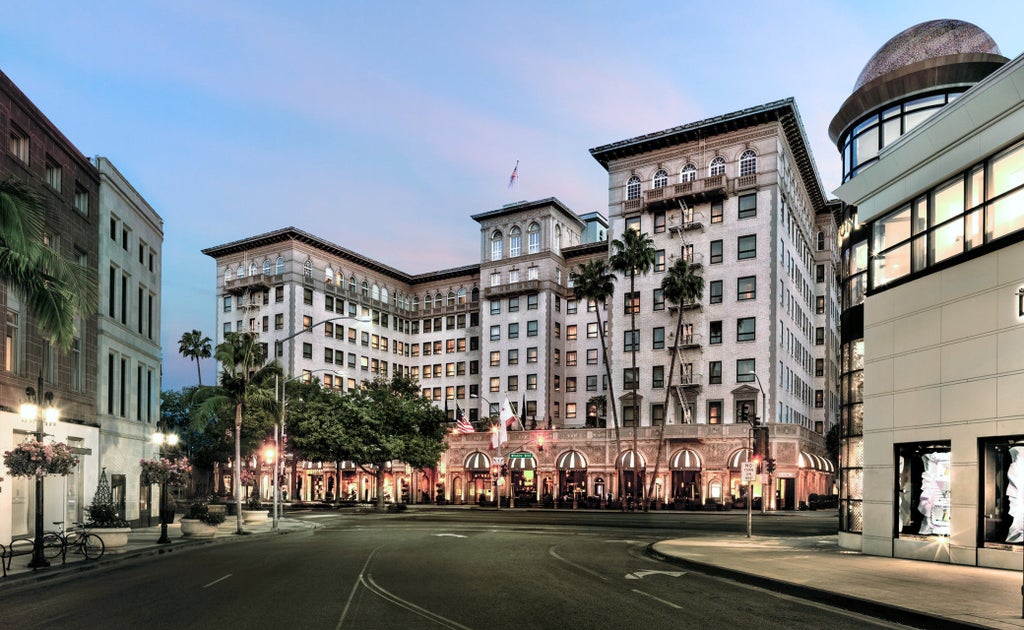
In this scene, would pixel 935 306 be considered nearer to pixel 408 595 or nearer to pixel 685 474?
pixel 408 595

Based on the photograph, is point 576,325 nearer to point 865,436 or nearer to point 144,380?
point 144,380

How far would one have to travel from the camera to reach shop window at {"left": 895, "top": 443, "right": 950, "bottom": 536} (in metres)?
21.6

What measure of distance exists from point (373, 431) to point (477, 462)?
56.1 feet

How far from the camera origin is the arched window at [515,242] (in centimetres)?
10000

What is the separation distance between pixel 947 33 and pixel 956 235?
32.1 ft

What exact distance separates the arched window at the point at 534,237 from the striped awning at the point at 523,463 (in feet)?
90.5

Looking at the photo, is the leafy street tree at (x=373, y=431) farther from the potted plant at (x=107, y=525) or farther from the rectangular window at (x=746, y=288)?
the potted plant at (x=107, y=525)

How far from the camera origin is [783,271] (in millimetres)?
73812

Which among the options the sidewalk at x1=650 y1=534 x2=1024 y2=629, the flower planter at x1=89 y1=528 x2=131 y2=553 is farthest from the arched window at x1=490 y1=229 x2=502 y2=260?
the sidewalk at x1=650 y1=534 x2=1024 y2=629

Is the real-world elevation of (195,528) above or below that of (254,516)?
above

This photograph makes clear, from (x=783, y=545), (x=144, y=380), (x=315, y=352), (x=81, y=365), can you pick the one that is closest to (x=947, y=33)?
(x=783, y=545)

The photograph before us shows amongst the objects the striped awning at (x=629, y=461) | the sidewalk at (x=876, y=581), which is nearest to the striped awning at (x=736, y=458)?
the striped awning at (x=629, y=461)

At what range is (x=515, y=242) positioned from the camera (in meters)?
100

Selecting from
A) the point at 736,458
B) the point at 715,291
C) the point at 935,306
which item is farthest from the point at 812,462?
the point at 935,306
